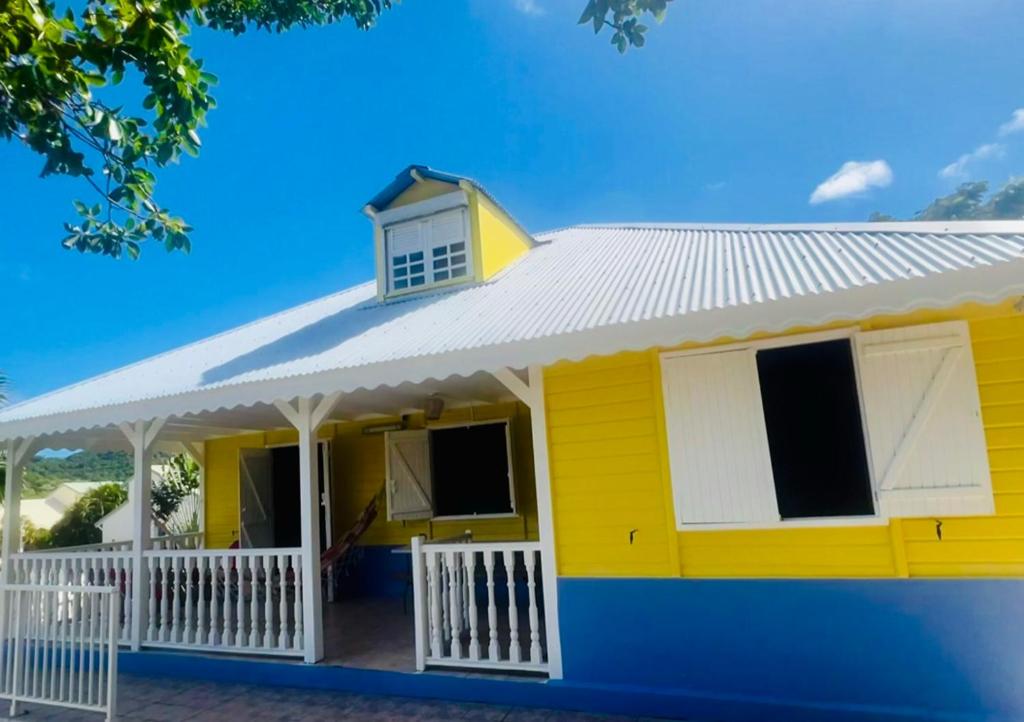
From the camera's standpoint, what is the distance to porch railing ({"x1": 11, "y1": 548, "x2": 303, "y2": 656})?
5441 millimetres

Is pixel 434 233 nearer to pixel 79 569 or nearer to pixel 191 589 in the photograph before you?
pixel 191 589

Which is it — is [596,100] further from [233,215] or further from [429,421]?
[233,215]

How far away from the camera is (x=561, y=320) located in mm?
4355

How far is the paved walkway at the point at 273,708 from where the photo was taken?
4.28 m

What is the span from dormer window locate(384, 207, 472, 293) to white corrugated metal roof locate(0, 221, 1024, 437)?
0.34 meters

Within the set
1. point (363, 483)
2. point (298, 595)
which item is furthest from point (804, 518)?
point (363, 483)

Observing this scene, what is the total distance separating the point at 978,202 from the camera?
38.8 metres

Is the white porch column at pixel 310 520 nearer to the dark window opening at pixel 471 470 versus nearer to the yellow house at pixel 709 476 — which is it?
the yellow house at pixel 709 476

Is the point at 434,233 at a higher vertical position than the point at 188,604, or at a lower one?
higher

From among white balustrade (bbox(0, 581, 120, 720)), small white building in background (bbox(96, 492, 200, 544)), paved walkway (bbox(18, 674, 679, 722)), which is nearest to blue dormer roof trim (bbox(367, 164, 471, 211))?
white balustrade (bbox(0, 581, 120, 720))

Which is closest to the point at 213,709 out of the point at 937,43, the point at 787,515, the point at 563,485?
the point at 563,485

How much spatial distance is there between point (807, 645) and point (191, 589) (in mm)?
5435

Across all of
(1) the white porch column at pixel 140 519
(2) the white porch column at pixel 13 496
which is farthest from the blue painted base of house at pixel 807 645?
(2) the white porch column at pixel 13 496

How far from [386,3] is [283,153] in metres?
10.5
